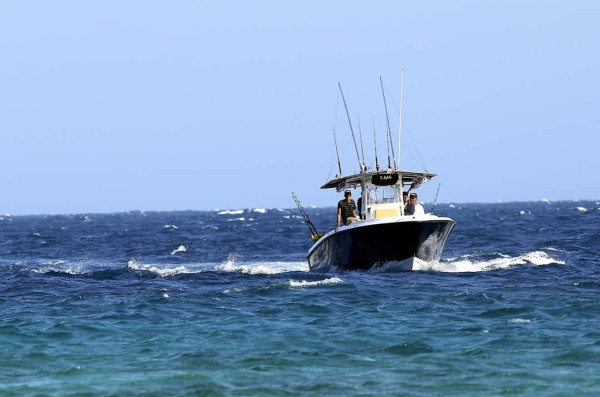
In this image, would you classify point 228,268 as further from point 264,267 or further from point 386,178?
point 386,178

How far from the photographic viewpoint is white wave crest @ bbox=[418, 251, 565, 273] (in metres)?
25.6

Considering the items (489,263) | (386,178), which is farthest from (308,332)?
(489,263)

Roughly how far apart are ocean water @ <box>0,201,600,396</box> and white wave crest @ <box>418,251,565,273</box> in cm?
16

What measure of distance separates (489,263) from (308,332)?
50.2ft

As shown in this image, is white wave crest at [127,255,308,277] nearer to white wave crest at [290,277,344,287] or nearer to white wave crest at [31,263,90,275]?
white wave crest at [31,263,90,275]

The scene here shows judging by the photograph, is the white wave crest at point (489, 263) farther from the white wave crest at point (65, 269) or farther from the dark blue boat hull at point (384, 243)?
the white wave crest at point (65, 269)

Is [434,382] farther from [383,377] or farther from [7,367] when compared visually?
[7,367]

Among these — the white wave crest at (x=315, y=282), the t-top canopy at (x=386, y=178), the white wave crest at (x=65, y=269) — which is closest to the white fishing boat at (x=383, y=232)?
the t-top canopy at (x=386, y=178)

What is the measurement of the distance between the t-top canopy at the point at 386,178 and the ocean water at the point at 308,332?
109 inches

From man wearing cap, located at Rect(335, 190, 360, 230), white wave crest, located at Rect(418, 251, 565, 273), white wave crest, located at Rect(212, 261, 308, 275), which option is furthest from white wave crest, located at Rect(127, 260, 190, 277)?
white wave crest, located at Rect(418, 251, 565, 273)

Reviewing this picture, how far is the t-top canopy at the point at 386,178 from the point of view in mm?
25344

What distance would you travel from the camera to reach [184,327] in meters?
15.8

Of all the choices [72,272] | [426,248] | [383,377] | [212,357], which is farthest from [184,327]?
[72,272]

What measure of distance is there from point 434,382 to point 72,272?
20814 millimetres
